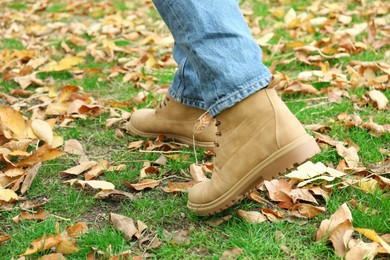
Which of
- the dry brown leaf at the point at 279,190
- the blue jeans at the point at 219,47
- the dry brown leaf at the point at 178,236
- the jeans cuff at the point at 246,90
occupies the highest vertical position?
the blue jeans at the point at 219,47

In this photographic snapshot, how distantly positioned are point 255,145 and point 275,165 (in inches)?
3.1

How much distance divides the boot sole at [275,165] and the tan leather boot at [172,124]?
1.75 feet

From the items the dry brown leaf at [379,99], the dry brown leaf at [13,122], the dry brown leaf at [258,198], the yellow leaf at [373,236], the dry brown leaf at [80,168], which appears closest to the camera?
the yellow leaf at [373,236]

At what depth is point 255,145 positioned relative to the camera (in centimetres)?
145

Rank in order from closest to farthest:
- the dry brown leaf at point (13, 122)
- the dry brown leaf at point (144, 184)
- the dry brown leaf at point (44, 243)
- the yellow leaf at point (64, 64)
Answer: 1. the dry brown leaf at point (44, 243)
2. the dry brown leaf at point (144, 184)
3. the dry brown leaf at point (13, 122)
4. the yellow leaf at point (64, 64)

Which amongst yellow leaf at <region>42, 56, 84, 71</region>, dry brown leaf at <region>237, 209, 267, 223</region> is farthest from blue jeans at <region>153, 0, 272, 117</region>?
yellow leaf at <region>42, 56, 84, 71</region>

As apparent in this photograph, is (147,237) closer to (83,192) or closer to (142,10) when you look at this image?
(83,192)

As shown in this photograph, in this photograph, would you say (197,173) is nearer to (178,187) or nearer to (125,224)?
(178,187)

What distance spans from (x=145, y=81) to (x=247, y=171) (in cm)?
160

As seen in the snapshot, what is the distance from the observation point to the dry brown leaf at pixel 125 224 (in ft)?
4.98

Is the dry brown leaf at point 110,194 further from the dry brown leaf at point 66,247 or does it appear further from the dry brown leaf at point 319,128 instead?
the dry brown leaf at point 319,128

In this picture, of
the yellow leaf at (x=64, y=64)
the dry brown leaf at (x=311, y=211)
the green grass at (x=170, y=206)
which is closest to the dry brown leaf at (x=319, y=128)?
the green grass at (x=170, y=206)

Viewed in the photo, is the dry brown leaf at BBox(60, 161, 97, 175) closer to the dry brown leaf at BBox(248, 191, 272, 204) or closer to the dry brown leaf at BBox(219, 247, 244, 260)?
the dry brown leaf at BBox(248, 191, 272, 204)

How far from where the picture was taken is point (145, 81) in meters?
2.95
